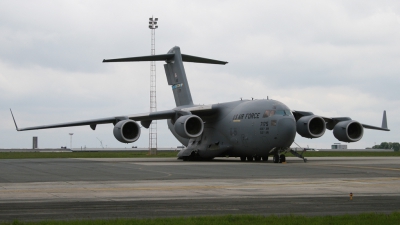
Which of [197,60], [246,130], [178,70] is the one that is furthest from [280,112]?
[197,60]

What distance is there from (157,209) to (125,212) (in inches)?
27.8

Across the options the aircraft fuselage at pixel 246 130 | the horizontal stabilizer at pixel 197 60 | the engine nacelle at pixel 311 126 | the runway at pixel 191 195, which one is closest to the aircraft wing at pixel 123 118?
the aircraft fuselage at pixel 246 130

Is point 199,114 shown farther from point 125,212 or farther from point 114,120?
point 125,212

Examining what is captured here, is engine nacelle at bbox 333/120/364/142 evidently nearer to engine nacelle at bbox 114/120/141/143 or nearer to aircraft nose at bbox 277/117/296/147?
aircraft nose at bbox 277/117/296/147

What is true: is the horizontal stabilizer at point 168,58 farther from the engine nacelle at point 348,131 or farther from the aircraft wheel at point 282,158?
the aircraft wheel at point 282,158

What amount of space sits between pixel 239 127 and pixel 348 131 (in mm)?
6986

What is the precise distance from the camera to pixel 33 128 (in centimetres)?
3778

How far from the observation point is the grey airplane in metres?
32.0

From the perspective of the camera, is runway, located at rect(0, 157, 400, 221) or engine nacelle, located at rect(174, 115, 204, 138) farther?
engine nacelle, located at rect(174, 115, 204, 138)

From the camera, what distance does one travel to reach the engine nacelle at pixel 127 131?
111ft

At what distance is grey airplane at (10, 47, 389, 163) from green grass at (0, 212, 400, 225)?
21815mm

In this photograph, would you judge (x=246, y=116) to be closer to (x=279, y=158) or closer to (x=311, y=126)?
(x=279, y=158)

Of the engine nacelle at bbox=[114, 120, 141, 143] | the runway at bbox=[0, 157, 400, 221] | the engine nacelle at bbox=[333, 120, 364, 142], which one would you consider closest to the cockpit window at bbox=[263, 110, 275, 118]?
the engine nacelle at bbox=[333, 120, 364, 142]

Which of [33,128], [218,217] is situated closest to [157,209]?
[218,217]
